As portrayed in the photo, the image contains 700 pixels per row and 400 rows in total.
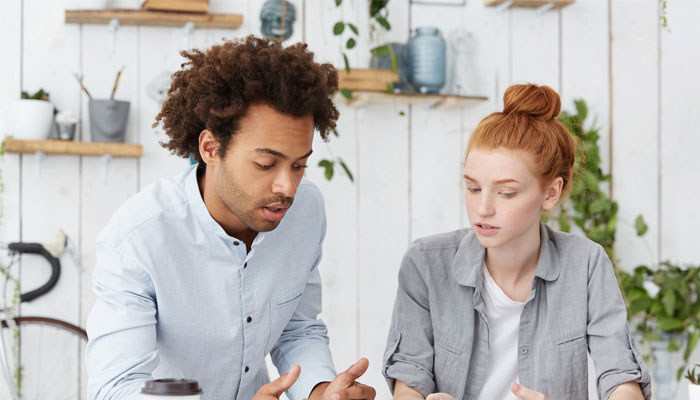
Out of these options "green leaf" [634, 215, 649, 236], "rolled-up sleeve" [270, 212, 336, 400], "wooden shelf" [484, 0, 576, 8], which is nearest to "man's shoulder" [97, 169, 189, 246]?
"rolled-up sleeve" [270, 212, 336, 400]

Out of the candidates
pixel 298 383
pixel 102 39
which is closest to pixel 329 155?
pixel 102 39

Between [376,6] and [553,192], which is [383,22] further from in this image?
[553,192]

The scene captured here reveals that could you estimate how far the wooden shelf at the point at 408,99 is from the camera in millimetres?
2826

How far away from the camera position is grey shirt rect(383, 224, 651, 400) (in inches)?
61.5

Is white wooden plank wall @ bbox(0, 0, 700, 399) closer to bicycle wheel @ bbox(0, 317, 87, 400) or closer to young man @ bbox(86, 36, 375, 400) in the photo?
bicycle wheel @ bbox(0, 317, 87, 400)

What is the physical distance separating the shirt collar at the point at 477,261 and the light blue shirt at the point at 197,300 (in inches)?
12.5

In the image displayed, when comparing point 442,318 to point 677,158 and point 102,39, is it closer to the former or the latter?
point 102,39

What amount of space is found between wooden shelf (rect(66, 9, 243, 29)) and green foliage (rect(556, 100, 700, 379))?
1.30 meters

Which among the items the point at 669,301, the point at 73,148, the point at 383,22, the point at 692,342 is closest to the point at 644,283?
the point at 669,301

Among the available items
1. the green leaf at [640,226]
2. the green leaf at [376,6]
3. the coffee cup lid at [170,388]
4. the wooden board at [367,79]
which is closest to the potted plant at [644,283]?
the green leaf at [640,226]

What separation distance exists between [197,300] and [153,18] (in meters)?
1.59

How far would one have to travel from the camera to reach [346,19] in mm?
2967

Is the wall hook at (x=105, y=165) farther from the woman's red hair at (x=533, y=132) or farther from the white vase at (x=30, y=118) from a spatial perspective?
the woman's red hair at (x=533, y=132)

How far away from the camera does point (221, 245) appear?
148cm
